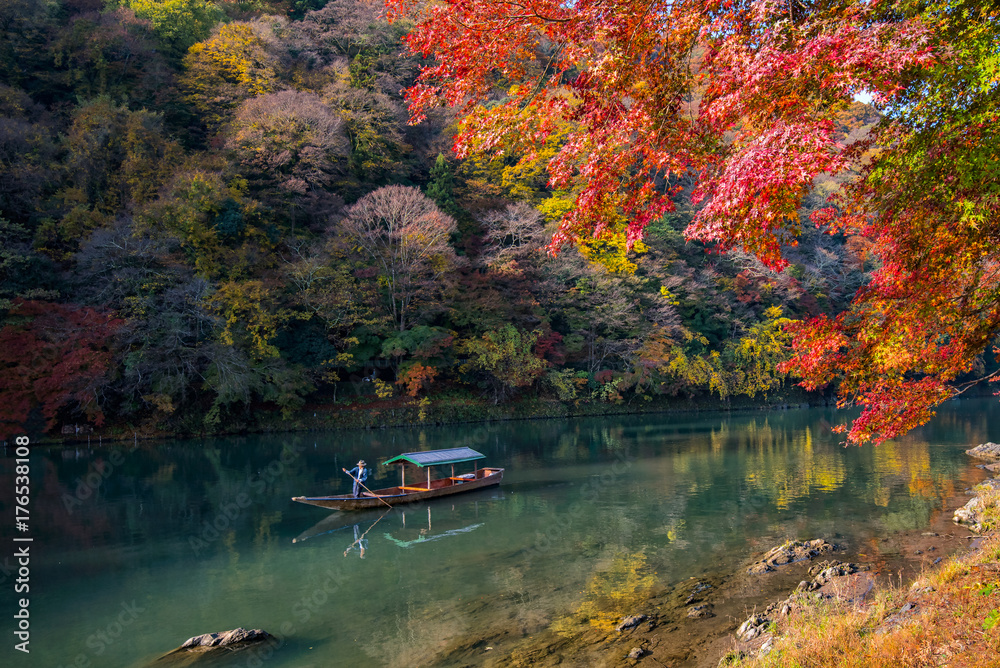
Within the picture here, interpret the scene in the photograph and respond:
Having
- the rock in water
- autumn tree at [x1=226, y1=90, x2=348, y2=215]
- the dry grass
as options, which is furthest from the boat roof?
autumn tree at [x1=226, y1=90, x2=348, y2=215]

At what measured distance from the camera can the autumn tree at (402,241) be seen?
30.6 m

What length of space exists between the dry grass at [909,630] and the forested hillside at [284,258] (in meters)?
19.0

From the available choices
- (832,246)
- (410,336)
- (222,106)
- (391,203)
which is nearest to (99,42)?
(222,106)

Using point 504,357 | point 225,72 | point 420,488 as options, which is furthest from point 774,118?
point 225,72

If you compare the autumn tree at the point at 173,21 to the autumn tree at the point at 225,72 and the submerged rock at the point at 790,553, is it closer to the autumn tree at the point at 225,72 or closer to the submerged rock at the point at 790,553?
the autumn tree at the point at 225,72

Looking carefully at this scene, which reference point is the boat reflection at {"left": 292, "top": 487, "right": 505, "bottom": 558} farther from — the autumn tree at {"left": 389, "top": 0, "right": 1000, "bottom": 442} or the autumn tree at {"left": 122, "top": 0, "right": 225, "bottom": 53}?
the autumn tree at {"left": 122, "top": 0, "right": 225, "bottom": 53}

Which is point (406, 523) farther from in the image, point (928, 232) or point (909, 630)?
point (928, 232)

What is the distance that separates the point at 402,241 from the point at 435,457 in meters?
16.6

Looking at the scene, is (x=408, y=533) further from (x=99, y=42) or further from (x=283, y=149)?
(x=99, y=42)

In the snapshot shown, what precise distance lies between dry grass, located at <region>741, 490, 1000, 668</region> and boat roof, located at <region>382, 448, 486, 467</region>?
10.7m

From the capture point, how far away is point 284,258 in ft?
102

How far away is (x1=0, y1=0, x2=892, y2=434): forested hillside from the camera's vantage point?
2552 cm

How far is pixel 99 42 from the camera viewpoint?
34.1 m

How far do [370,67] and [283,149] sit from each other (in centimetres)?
1226
